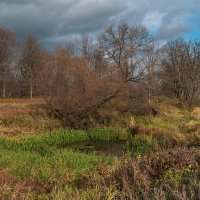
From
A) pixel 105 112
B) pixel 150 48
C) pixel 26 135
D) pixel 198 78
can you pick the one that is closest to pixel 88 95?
pixel 105 112

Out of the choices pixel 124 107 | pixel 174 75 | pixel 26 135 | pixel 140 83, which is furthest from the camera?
pixel 174 75

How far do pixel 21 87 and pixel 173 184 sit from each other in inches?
2195

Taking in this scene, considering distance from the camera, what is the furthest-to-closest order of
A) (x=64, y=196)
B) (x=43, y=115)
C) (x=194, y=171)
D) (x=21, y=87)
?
(x=21, y=87)
(x=43, y=115)
(x=194, y=171)
(x=64, y=196)

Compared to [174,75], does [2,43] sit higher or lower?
higher

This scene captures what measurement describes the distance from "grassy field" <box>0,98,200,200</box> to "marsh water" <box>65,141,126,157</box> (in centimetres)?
6

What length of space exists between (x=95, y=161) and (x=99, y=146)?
7327mm

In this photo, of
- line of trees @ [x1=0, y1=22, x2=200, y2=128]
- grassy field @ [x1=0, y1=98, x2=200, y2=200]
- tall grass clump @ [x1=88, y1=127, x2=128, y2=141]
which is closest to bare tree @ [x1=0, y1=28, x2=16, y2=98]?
line of trees @ [x1=0, y1=22, x2=200, y2=128]

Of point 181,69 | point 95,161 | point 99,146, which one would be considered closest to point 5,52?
point 181,69

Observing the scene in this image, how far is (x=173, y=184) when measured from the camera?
7812 mm

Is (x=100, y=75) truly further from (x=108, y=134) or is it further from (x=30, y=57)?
(x=30, y=57)

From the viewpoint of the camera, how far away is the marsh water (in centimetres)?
2017

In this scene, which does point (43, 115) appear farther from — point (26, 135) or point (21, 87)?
point (21, 87)

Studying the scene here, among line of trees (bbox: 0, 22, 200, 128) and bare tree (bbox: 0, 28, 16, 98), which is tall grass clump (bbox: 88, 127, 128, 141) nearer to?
line of trees (bbox: 0, 22, 200, 128)

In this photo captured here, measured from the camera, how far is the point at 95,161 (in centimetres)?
1463
